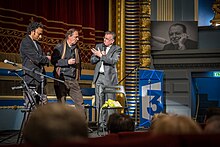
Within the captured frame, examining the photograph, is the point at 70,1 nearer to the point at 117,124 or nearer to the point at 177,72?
the point at 177,72

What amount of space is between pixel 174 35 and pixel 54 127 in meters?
6.91

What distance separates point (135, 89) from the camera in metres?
7.27

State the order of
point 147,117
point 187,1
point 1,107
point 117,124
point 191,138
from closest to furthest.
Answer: point 191,138, point 117,124, point 1,107, point 147,117, point 187,1

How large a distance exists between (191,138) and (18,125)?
5.33m

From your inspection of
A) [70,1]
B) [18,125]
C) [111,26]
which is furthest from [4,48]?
[111,26]

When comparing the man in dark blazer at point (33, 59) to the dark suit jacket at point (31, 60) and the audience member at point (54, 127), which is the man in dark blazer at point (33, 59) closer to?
the dark suit jacket at point (31, 60)

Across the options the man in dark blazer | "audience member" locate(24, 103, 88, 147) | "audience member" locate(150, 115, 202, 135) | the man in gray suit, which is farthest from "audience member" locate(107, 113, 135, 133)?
the man in gray suit

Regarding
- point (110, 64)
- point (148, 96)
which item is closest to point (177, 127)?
point (110, 64)

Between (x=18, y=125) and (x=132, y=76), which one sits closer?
(x=18, y=125)

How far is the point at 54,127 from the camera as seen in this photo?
3.30ft

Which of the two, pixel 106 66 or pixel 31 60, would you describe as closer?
pixel 31 60

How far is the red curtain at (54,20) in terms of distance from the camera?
19.2 ft

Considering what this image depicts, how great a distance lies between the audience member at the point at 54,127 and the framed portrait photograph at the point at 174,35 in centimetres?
670

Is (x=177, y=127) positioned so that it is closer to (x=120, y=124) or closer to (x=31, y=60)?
(x=120, y=124)
